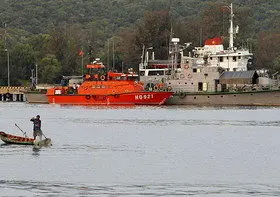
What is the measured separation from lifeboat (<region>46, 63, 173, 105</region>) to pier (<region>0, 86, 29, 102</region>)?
24.5m

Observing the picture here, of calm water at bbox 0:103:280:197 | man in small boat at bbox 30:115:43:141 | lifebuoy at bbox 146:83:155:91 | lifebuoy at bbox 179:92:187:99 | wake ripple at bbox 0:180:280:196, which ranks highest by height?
lifebuoy at bbox 146:83:155:91

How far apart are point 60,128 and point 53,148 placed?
24298 millimetres

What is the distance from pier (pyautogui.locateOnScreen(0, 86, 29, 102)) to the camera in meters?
185

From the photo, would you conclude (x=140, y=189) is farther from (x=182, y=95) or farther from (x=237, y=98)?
(x=182, y=95)

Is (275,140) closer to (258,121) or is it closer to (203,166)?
(203,166)

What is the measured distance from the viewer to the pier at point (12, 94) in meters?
185

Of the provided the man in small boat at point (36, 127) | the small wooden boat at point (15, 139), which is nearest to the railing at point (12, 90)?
the small wooden boat at point (15, 139)

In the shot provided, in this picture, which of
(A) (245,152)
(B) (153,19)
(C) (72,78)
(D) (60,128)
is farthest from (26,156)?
(B) (153,19)

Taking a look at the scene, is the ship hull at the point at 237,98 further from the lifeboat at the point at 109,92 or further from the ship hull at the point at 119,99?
the lifeboat at the point at 109,92

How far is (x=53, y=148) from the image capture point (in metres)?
76.1

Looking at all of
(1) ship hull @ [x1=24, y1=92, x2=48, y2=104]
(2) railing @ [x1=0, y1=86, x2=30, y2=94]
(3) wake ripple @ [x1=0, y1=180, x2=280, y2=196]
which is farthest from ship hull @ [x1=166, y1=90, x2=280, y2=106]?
(3) wake ripple @ [x1=0, y1=180, x2=280, y2=196]

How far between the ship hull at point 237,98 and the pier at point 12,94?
41.8 meters

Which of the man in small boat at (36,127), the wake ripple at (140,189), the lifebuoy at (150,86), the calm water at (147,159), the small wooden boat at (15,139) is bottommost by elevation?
the wake ripple at (140,189)

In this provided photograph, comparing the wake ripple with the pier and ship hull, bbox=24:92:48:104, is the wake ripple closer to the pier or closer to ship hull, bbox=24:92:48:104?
ship hull, bbox=24:92:48:104
